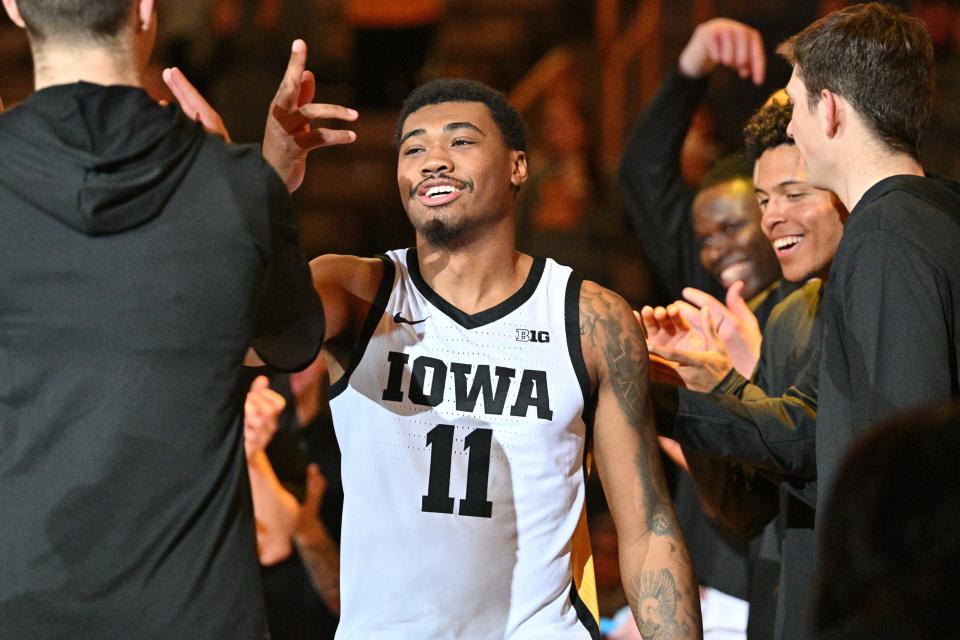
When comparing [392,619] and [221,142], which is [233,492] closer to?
[221,142]

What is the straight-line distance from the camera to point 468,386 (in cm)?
291

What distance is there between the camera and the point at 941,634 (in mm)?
→ 1350

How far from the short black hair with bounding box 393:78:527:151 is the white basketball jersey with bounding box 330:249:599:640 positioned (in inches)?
22.3

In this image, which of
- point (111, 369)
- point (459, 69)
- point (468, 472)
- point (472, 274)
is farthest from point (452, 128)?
point (459, 69)

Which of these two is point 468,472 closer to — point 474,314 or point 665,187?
point 474,314

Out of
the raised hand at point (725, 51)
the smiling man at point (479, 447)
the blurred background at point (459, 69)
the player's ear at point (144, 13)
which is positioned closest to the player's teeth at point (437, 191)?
the smiling man at point (479, 447)

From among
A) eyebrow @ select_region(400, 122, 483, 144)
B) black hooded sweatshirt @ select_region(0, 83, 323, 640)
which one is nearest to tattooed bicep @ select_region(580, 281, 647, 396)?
eyebrow @ select_region(400, 122, 483, 144)

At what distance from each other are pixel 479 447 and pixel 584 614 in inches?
18.1

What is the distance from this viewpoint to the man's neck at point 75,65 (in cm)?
198

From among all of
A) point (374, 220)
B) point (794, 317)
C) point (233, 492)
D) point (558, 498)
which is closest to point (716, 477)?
point (794, 317)

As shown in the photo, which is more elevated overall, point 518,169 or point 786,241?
point 518,169

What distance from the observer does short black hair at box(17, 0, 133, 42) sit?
6.38 feet

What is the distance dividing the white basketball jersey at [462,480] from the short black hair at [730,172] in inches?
82.8

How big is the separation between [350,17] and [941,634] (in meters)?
6.82
